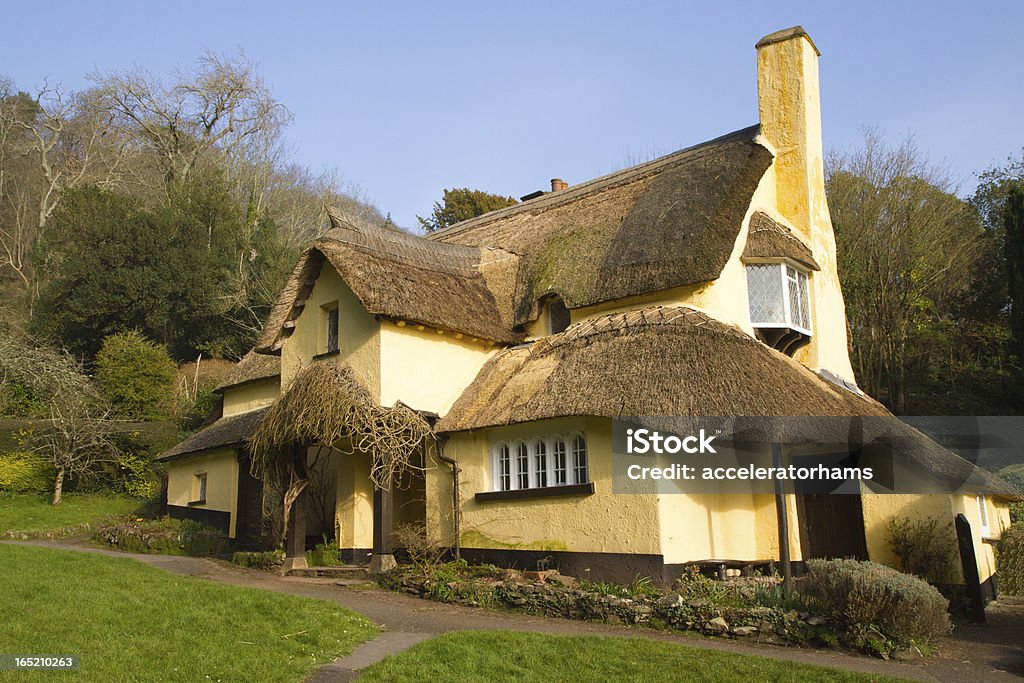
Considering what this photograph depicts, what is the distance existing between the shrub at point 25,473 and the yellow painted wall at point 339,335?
43.7ft

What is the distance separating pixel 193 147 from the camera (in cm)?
4209

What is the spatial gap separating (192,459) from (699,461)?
1598 centimetres

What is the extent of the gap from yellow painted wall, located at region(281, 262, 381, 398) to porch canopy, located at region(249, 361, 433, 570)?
27cm

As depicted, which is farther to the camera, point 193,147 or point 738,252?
point 193,147

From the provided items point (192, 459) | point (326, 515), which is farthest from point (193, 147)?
point (326, 515)

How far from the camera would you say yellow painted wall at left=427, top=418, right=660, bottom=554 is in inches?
518

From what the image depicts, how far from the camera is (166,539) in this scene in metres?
19.6

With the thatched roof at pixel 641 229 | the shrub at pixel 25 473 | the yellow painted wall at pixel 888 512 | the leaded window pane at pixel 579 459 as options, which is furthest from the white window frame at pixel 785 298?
the shrub at pixel 25 473

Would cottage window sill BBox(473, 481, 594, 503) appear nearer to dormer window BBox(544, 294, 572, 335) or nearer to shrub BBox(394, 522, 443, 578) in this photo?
shrub BBox(394, 522, 443, 578)

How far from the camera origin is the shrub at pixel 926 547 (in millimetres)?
12758

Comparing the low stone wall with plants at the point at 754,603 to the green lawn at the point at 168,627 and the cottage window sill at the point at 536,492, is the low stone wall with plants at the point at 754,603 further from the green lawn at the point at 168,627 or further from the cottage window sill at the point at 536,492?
the green lawn at the point at 168,627

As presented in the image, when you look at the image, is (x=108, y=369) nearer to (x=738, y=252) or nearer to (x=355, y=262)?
(x=355, y=262)

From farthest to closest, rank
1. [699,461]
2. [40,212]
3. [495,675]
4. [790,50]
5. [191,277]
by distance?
[40,212] < [191,277] < [790,50] < [699,461] < [495,675]

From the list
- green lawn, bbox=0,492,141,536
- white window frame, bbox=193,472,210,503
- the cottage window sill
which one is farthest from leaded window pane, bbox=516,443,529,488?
green lawn, bbox=0,492,141,536
